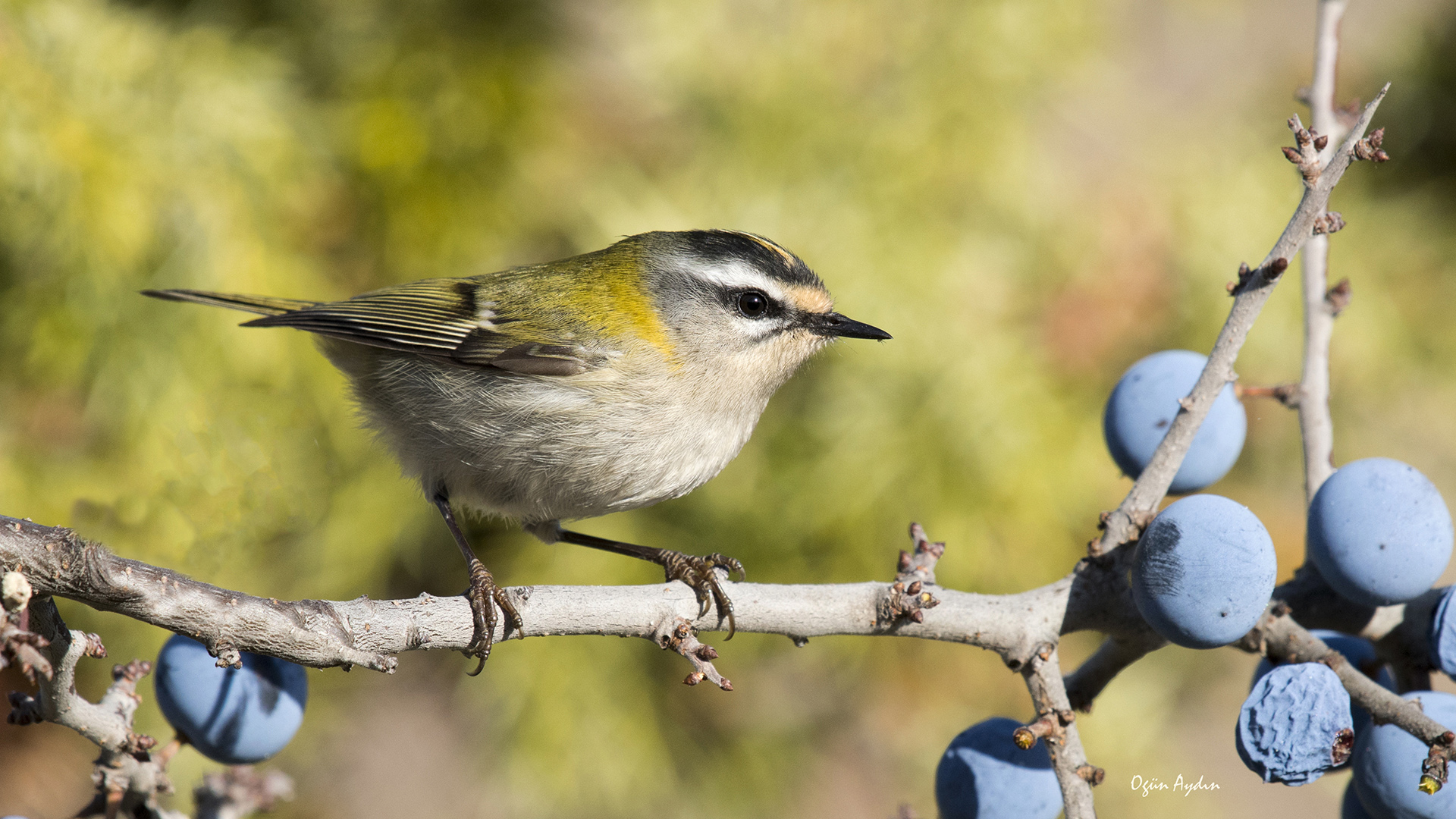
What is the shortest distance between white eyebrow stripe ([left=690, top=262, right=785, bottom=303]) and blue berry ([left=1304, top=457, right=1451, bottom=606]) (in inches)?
30.8

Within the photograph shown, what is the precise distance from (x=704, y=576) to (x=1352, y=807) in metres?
0.67

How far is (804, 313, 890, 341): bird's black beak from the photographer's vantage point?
1.42 metres

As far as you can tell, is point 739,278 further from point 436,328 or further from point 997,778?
point 997,778

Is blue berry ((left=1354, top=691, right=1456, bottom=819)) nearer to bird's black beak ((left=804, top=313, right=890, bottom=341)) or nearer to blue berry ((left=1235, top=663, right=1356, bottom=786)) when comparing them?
blue berry ((left=1235, top=663, right=1356, bottom=786))

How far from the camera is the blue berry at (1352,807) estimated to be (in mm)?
964

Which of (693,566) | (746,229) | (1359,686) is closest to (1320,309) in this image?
(1359,686)

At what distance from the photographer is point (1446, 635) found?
0.87 m

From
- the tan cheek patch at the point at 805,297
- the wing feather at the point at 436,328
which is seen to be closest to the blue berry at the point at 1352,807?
the tan cheek patch at the point at 805,297

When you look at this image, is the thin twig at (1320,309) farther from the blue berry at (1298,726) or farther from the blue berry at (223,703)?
the blue berry at (223,703)

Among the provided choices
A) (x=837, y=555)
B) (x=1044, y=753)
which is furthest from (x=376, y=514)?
(x=1044, y=753)

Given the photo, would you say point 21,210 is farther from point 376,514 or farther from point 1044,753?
point 1044,753

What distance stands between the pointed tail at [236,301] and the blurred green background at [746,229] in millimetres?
496

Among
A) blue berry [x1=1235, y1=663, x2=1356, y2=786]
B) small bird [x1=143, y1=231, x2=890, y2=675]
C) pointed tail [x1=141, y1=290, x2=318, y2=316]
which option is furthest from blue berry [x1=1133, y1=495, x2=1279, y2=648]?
pointed tail [x1=141, y1=290, x2=318, y2=316]

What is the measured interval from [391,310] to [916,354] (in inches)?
52.5
